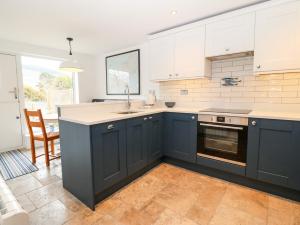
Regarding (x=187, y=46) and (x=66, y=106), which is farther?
(x=187, y=46)

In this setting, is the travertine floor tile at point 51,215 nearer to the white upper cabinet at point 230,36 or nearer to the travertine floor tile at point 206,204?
the travertine floor tile at point 206,204

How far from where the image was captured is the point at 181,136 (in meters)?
2.59

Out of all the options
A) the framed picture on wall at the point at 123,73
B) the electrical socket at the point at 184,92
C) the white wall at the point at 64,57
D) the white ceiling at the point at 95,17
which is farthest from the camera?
the framed picture on wall at the point at 123,73

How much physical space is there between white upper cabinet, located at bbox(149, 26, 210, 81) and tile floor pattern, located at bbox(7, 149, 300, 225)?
5.33ft

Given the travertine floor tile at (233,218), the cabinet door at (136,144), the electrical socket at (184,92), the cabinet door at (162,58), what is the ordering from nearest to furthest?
the travertine floor tile at (233,218), the cabinet door at (136,144), the cabinet door at (162,58), the electrical socket at (184,92)

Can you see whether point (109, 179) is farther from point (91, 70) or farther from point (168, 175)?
point (91, 70)

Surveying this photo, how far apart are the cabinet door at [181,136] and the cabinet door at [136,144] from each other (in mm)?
475

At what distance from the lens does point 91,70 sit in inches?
183

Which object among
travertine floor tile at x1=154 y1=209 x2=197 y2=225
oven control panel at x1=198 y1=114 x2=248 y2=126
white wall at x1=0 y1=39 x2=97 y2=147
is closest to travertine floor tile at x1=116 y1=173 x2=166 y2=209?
travertine floor tile at x1=154 y1=209 x2=197 y2=225

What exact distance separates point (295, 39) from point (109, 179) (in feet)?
8.52

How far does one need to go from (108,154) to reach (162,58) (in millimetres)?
1899

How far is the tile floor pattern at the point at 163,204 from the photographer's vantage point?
5.25ft

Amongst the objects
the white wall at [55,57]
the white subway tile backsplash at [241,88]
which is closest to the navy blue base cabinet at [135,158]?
the white subway tile backsplash at [241,88]

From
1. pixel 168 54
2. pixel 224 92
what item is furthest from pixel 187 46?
pixel 224 92
